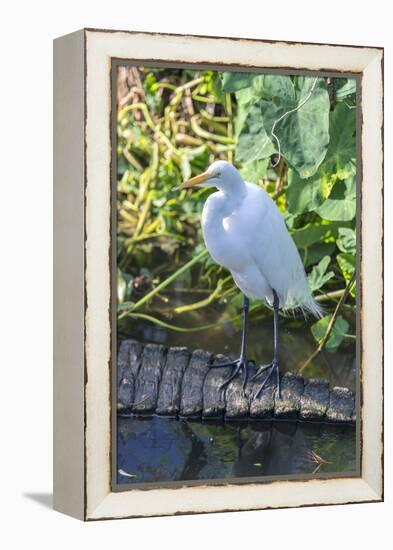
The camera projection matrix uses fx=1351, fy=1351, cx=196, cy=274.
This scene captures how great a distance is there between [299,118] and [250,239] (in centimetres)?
35

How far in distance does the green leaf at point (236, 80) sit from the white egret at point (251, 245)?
0.20 m

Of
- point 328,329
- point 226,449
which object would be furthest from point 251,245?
point 226,449

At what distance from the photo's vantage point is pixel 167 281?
3.87m

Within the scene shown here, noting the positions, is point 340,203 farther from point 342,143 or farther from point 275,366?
point 275,366

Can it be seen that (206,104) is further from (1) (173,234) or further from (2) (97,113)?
Answer: (2) (97,113)

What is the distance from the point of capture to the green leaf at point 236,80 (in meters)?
3.54

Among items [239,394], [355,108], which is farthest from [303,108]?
[239,394]

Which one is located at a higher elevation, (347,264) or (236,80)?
(236,80)

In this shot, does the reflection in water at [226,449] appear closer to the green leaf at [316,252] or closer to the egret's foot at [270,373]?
the egret's foot at [270,373]

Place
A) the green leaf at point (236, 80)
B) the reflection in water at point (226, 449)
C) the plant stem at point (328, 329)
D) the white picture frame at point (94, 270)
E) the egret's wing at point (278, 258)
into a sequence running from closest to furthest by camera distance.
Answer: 1. the white picture frame at point (94, 270)
2. the reflection in water at point (226, 449)
3. the green leaf at point (236, 80)
4. the egret's wing at point (278, 258)
5. the plant stem at point (328, 329)

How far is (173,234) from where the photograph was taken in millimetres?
4102

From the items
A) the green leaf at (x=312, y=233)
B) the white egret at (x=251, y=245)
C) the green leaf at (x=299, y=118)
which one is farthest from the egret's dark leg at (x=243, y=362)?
the green leaf at (x=299, y=118)

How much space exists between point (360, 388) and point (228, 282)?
0.49 meters

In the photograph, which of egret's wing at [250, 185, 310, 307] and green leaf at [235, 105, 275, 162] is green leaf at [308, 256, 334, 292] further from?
green leaf at [235, 105, 275, 162]
